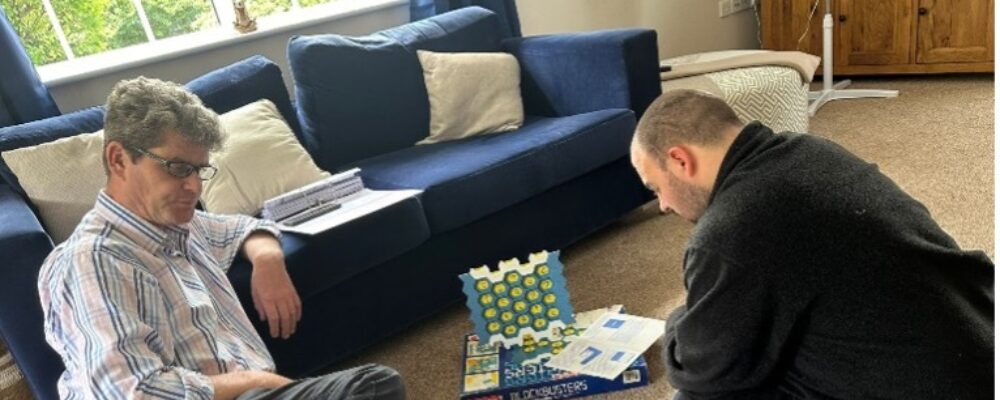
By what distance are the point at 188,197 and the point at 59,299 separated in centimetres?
25

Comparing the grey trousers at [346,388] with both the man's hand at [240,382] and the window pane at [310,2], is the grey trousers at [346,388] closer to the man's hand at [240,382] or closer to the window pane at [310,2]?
the man's hand at [240,382]

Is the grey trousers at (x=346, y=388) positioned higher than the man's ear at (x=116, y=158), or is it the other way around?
the man's ear at (x=116, y=158)

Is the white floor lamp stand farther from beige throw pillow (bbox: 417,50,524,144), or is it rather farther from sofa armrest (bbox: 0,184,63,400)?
sofa armrest (bbox: 0,184,63,400)

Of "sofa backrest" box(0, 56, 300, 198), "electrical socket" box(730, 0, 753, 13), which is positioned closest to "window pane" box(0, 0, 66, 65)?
"sofa backrest" box(0, 56, 300, 198)

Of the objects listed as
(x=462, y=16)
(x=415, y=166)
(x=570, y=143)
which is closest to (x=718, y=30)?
(x=462, y=16)

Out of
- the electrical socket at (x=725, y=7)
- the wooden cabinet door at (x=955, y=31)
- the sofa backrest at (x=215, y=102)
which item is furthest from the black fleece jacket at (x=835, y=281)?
the electrical socket at (x=725, y=7)

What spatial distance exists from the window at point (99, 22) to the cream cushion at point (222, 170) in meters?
0.80

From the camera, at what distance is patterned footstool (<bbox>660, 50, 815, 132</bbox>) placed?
292cm

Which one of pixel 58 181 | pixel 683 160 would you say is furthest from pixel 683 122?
pixel 58 181

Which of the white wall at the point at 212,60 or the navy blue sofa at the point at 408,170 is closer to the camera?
the navy blue sofa at the point at 408,170

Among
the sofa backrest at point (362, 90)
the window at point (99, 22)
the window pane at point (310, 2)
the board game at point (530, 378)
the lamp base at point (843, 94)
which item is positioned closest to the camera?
the board game at point (530, 378)

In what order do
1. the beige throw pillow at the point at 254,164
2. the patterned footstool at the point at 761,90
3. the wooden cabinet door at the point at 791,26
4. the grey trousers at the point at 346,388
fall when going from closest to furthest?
the grey trousers at the point at 346,388, the beige throw pillow at the point at 254,164, the patterned footstool at the point at 761,90, the wooden cabinet door at the point at 791,26

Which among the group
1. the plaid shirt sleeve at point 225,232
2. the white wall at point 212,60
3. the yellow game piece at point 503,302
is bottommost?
the yellow game piece at point 503,302

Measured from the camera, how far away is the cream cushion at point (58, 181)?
186 cm
